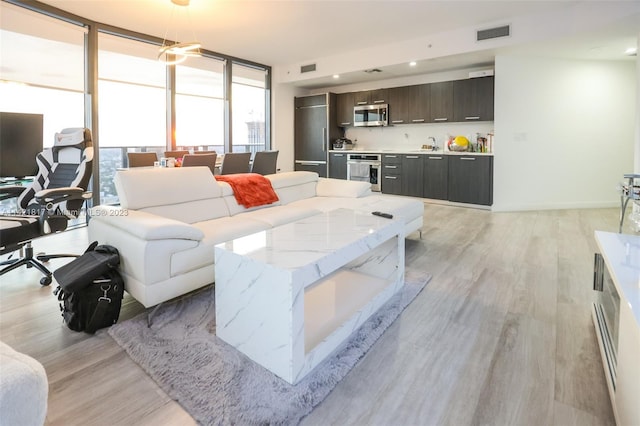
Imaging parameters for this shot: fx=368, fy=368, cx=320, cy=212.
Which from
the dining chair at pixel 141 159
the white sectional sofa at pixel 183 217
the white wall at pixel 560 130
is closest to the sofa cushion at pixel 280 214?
the white sectional sofa at pixel 183 217

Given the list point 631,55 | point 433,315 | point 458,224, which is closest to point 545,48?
point 631,55

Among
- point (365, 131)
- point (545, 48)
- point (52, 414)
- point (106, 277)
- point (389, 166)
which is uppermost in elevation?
point (545, 48)

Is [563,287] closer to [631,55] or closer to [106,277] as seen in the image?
[106,277]

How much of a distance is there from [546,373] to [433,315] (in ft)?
2.28

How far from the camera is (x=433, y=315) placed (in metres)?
2.32

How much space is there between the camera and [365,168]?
7.26m

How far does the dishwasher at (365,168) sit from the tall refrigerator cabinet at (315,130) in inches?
23.9

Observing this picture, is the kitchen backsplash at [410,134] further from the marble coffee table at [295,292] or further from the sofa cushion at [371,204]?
the marble coffee table at [295,292]

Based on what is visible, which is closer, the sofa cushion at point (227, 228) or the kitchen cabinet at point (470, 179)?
the sofa cushion at point (227, 228)

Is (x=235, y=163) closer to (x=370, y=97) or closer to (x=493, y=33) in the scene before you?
(x=370, y=97)

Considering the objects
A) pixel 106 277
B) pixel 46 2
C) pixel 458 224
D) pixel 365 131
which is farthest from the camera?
pixel 365 131

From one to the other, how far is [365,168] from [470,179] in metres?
2.02

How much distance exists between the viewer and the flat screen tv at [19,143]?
142 inches

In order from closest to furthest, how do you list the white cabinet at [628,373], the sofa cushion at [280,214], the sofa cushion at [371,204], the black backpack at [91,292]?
1. the white cabinet at [628,373]
2. the black backpack at [91,292]
3. the sofa cushion at [280,214]
4. the sofa cushion at [371,204]
